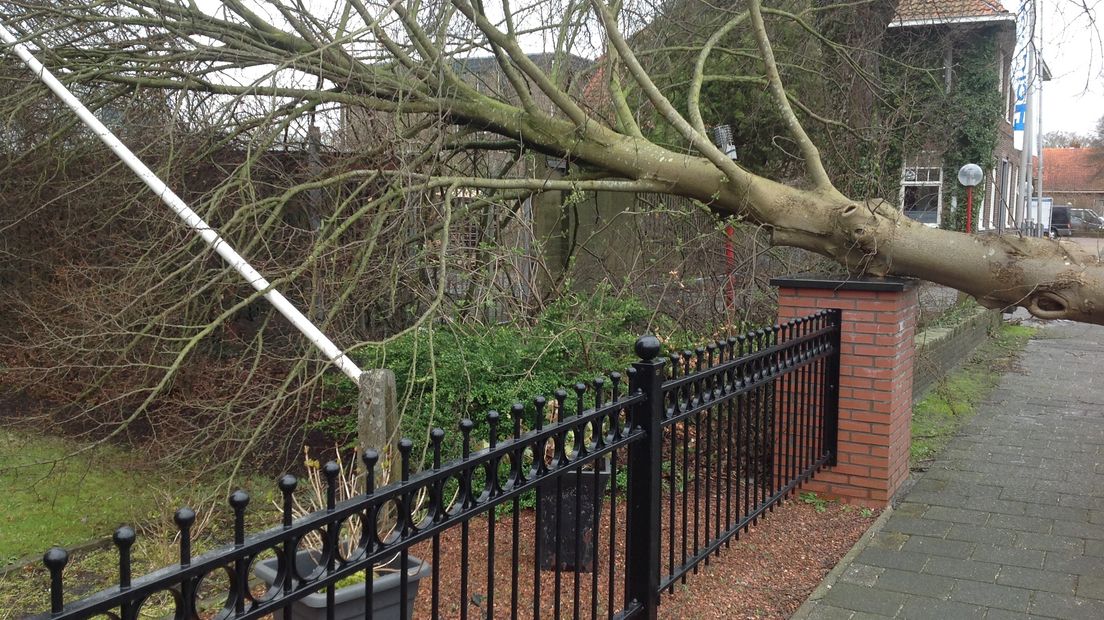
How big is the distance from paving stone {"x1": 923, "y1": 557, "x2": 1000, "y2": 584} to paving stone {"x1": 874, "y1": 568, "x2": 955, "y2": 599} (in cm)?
9

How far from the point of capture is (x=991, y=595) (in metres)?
4.14

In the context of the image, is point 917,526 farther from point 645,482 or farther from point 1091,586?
point 645,482

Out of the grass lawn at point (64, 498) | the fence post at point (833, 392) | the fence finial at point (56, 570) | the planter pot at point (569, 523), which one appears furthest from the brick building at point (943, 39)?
the grass lawn at point (64, 498)

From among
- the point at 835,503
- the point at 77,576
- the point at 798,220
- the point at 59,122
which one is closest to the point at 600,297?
the point at 798,220

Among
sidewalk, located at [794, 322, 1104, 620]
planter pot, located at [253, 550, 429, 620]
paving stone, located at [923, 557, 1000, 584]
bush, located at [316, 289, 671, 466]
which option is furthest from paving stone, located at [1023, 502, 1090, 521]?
planter pot, located at [253, 550, 429, 620]

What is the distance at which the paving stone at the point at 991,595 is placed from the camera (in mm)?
4035

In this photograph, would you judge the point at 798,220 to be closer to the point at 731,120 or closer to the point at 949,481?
the point at 949,481

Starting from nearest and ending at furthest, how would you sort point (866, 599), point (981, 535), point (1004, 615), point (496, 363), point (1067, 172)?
point (1004, 615)
point (866, 599)
point (981, 535)
point (496, 363)
point (1067, 172)

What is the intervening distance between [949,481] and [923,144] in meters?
6.22

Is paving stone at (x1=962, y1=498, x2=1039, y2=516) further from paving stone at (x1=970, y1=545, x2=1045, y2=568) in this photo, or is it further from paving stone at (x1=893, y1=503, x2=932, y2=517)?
paving stone at (x1=970, y1=545, x2=1045, y2=568)

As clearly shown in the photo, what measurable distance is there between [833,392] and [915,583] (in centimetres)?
147

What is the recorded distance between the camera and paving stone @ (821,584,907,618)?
3980 mm

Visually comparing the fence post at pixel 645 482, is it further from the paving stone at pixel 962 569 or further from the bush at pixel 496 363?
the bush at pixel 496 363

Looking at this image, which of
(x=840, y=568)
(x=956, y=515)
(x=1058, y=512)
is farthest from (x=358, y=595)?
(x=1058, y=512)
